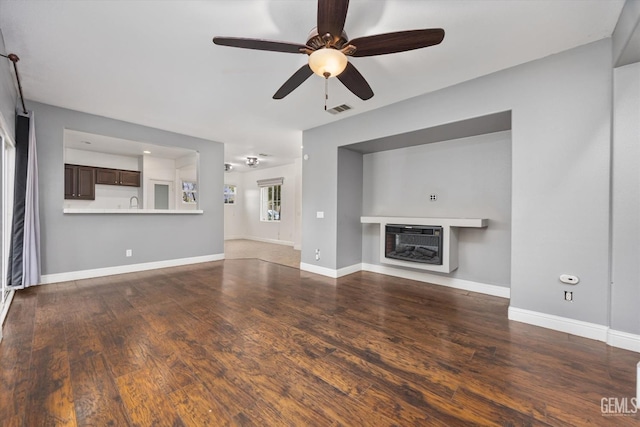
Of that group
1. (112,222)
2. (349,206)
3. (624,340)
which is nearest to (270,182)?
(349,206)

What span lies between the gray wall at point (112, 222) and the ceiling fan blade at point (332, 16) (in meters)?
4.40

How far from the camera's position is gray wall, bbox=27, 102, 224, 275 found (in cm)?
387

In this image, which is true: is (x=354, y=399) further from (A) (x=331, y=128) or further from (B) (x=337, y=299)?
(A) (x=331, y=128)

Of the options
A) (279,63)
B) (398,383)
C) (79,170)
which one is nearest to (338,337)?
(398,383)

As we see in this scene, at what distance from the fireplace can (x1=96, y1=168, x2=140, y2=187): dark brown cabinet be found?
21.8 feet

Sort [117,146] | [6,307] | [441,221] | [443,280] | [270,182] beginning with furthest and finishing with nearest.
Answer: [270,182], [117,146], [443,280], [441,221], [6,307]

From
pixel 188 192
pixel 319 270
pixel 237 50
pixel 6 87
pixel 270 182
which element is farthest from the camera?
pixel 270 182

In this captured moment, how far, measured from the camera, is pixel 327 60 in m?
1.87

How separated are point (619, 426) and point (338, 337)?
1.69 meters

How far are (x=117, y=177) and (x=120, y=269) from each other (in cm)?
338

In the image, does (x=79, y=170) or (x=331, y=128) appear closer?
(x=331, y=128)

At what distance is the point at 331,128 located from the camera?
4.54 metres

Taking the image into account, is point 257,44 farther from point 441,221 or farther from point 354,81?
point 441,221

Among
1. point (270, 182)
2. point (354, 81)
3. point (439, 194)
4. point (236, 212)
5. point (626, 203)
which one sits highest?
point (354, 81)
